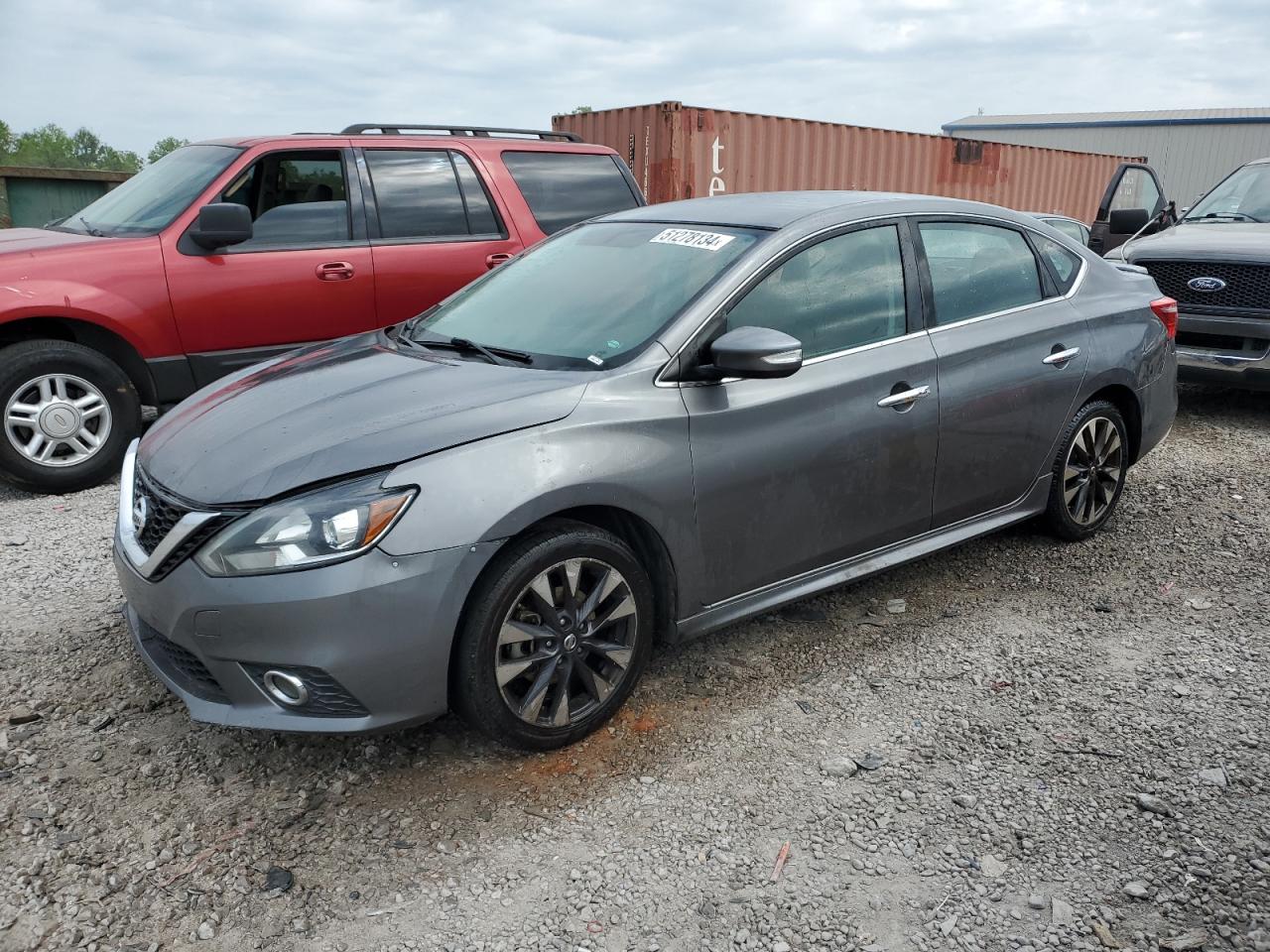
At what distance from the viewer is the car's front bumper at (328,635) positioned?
8.51ft

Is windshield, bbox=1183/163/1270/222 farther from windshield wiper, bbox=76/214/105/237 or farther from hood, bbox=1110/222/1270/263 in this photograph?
windshield wiper, bbox=76/214/105/237

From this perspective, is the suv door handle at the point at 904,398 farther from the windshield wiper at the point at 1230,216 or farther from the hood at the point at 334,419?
the windshield wiper at the point at 1230,216

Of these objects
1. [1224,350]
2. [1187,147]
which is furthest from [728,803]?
[1187,147]

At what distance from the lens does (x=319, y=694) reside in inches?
105

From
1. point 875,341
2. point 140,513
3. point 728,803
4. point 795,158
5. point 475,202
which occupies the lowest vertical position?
point 728,803

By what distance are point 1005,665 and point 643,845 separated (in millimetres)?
1686

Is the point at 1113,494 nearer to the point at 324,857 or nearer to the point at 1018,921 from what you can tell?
the point at 1018,921

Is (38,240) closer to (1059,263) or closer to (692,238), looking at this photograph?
(692,238)

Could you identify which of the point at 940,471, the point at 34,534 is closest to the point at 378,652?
the point at 940,471

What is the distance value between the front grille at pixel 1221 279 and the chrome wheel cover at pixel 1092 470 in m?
3.19

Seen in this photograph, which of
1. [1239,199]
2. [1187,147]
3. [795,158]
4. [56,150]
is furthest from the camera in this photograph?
[56,150]

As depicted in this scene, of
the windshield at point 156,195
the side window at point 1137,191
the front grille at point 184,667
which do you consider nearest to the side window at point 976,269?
the front grille at point 184,667

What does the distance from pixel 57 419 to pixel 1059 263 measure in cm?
509

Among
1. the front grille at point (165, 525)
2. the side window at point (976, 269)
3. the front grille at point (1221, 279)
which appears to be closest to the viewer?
the front grille at point (165, 525)
